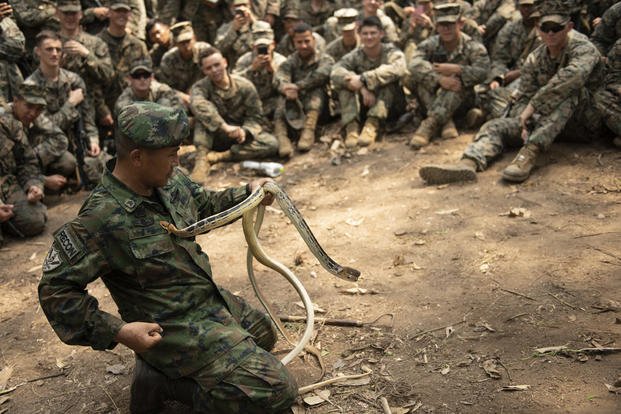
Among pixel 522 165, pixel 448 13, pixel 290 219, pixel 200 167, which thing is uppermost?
pixel 448 13

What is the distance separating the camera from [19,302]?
5.37m

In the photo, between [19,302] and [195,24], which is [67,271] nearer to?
[19,302]

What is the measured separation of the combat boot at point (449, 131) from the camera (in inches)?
309

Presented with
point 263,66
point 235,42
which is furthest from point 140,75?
point 235,42

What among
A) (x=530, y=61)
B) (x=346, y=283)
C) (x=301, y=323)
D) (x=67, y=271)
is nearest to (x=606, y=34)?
(x=530, y=61)

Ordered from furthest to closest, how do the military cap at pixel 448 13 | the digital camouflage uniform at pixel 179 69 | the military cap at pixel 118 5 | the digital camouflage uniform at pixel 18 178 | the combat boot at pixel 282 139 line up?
the digital camouflage uniform at pixel 179 69 < the military cap at pixel 118 5 < the combat boot at pixel 282 139 < the military cap at pixel 448 13 < the digital camouflage uniform at pixel 18 178

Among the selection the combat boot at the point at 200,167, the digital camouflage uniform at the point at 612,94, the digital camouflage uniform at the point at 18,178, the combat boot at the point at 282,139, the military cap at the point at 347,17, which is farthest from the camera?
the military cap at the point at 347,17

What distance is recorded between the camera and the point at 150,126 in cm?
301

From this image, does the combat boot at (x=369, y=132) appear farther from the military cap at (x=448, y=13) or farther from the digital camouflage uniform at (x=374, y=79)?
the military cap at (x=448, y=13)

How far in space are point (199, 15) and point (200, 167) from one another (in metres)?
4.33

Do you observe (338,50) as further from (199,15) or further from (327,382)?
(327,382)

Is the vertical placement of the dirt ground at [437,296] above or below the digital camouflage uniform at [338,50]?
below

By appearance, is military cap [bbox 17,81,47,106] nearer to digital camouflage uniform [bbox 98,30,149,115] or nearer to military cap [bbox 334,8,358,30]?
digital camouflage uniform [bbox 98,30,149,115]

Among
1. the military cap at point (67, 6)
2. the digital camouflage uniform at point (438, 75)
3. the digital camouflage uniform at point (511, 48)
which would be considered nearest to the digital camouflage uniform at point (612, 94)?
the digital camouflage uniform at point (511, 48)
